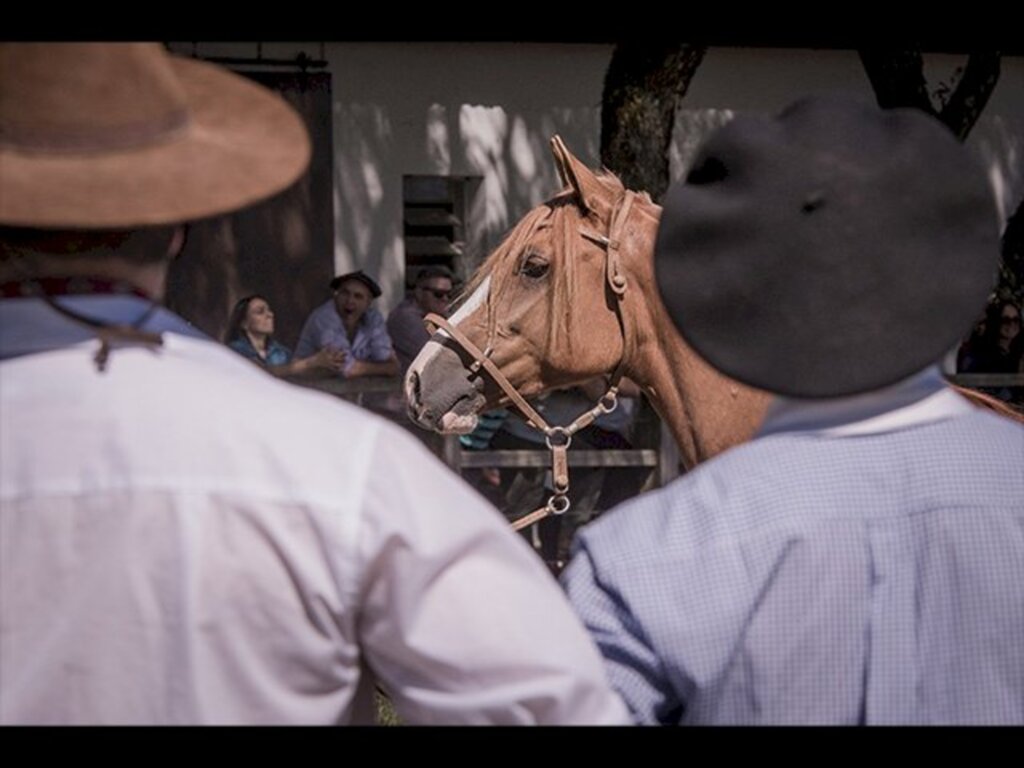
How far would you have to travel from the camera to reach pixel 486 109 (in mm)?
15406

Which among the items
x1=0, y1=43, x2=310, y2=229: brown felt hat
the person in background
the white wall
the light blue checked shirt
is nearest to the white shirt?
x1=0, y1=43, x2=310, y2=229: brown felt hat

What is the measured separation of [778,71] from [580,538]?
45.3ft

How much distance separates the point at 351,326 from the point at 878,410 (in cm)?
882

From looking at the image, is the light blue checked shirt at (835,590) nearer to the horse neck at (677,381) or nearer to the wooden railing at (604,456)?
the horse neck at (677,381)

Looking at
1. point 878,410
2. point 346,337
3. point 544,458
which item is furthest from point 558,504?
point 346,337

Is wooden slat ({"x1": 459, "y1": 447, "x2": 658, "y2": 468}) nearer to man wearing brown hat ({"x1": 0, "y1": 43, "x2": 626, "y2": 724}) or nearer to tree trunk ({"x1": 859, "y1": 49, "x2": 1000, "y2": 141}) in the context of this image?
tree trunk ({"x1": 859, "y1": 49, "x2": 1000, "y2": 141})

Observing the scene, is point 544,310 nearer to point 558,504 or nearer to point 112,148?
point 558,504

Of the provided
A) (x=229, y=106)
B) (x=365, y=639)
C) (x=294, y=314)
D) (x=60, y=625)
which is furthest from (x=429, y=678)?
(x=294, y=314)

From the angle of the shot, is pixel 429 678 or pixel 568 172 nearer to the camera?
pixel 429 678

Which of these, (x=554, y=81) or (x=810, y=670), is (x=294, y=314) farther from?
(x=810, y=670)

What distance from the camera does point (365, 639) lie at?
197 centimetres

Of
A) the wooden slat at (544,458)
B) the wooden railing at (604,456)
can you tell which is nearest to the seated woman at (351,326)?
the wooden railing at (604,456)

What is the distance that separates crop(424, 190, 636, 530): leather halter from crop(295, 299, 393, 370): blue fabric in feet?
14.8
